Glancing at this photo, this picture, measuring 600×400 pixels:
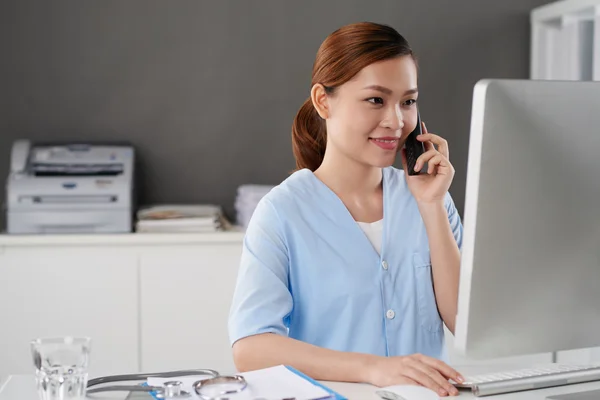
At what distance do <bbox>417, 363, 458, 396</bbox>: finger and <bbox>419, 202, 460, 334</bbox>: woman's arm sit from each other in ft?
1.30

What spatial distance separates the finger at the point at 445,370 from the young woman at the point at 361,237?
0.32 m

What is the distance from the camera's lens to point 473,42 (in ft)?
11.5

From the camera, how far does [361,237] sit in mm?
1698

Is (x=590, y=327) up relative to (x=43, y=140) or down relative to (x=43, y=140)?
down

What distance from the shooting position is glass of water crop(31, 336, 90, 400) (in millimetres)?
1175

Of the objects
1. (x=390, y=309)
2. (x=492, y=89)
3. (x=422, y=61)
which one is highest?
(x=422, y=61)

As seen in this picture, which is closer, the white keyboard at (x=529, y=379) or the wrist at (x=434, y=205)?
the white keyboard at (x=529, y=379)

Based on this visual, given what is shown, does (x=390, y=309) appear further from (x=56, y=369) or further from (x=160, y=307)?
(x=160, y=307)

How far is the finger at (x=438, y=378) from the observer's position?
4.19 ft

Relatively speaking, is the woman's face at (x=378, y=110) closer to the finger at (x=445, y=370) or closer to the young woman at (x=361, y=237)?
the young woman at (x=361, y=237)

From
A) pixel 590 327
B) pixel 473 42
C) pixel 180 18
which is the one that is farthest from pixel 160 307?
pixel 590 327

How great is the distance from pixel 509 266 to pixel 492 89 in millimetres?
244

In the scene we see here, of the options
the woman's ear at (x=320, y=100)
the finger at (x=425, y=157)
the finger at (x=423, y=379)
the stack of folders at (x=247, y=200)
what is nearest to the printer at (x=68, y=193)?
the stack of folders at (x=247, y=200)

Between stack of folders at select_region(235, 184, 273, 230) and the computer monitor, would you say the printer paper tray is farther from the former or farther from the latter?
the computer monitor
